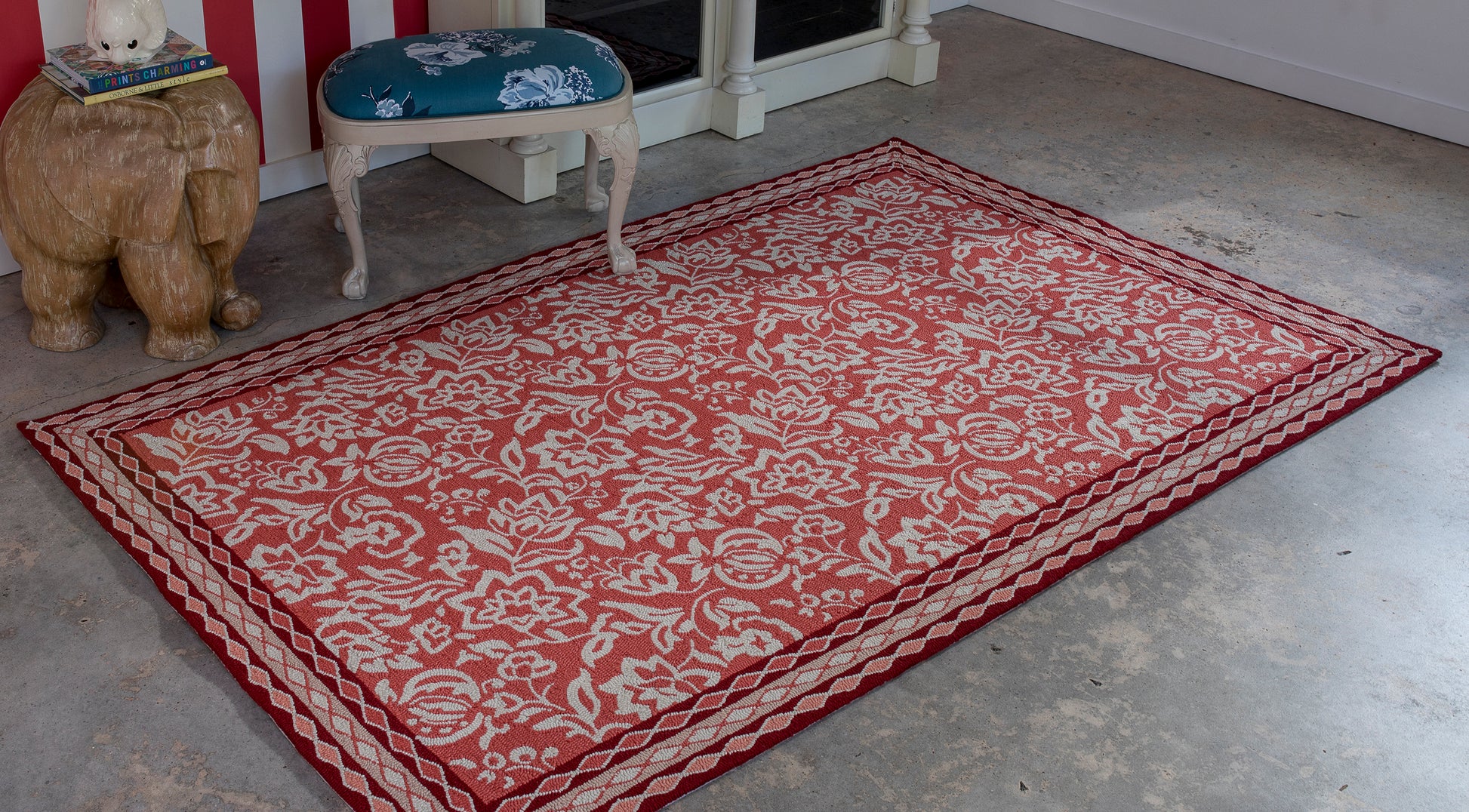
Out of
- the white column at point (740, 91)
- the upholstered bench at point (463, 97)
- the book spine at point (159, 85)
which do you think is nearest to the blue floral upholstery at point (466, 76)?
the upholstered bench at point (463, 97)

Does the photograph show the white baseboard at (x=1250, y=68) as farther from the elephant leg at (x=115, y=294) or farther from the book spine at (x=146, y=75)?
the elephant leg at (x=115, y=294)

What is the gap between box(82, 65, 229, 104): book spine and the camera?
260cm

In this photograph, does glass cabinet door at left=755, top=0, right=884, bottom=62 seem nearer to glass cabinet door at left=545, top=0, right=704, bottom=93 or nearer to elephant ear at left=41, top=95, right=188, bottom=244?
glass cabinet door at left=545, top=0, right=704, bottom=93

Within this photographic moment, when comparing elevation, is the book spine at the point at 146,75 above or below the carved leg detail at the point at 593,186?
above

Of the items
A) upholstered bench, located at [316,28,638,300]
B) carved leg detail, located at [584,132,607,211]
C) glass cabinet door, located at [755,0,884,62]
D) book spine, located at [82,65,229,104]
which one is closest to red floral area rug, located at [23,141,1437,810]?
carved leg detail, located at [584,132,607,211]

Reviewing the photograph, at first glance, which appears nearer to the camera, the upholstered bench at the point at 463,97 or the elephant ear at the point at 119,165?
the elephant ear at the point at 119,165

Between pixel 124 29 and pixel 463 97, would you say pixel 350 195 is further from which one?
pixel 124 29

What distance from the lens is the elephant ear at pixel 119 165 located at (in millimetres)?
2539

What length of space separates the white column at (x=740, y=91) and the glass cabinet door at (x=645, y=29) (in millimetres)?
103

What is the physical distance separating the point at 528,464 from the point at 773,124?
2.01 meters

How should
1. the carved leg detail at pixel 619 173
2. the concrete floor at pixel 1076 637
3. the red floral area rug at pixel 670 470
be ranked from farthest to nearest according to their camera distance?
1. the carved leg detail at pixel 619 173
2. the red floral area rug at pixel 670 470
3. the concrete floor at pixel 1076 637

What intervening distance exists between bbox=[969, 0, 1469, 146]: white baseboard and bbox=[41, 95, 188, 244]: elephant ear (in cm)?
374

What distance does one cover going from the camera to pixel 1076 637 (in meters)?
2.25

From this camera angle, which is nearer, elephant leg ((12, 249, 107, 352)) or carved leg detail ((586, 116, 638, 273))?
elephant leg ((12, 249, 107, 352))
